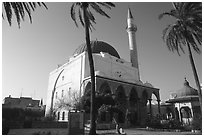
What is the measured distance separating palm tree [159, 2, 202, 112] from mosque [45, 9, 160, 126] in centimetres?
1151

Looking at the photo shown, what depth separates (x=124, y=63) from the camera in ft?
105

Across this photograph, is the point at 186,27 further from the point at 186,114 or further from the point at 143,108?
the point at 186,114

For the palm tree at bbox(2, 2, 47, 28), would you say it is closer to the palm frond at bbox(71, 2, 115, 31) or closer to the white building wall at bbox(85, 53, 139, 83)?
the palm frond at bbox(71, 2, 115, 31)

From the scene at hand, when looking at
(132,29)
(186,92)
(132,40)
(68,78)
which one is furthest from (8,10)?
(186,92)

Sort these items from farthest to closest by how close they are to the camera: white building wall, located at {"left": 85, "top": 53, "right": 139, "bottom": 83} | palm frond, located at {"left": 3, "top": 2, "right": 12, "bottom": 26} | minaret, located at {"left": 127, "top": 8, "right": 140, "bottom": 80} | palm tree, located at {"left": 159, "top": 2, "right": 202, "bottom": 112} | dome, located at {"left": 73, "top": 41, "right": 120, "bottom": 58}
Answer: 1. dome, located at {"left": 73, "top": 41, "right": 120, "bottom": 58}
2. minaret, located at {"left": 127, "top": 8, "right": 140, "bottom": 80}
3. white building wall, located at {"left": 85, "top": 53, "right": 139, "bottom": 83}
4. palm tree, located at {"left": 159, "top": 2, "right": 202, "bottom": 112}
5. palm frond, located at {"left": 3, "top": 2, "right": 12, "bottom": 26}

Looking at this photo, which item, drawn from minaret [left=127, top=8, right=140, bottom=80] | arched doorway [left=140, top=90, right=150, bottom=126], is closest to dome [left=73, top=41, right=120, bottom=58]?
minaret [left=127, top=8, right=140, bottom=80]

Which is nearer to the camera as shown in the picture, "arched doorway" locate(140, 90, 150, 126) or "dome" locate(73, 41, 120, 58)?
"arched doorway" locate(140, 90, 150, 126)

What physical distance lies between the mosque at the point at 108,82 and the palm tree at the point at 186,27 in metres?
11.5

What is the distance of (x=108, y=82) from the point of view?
24281mm

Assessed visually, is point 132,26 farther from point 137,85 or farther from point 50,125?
point 50,125

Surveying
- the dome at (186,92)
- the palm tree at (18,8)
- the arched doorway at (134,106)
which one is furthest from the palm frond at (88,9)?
the dome at (186,92)

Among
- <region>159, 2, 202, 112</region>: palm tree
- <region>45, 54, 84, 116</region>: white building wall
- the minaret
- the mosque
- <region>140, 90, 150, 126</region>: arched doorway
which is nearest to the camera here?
<region>159, 2, 202, 112</region>: palm tree

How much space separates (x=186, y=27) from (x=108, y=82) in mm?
14340

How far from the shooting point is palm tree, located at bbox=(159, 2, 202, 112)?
10633 millimetres
